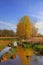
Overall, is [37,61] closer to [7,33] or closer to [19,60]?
[19,60]

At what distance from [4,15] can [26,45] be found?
882 mm

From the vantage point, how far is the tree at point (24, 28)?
424 centimetres

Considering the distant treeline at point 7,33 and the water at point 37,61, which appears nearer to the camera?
the water at point 37,61

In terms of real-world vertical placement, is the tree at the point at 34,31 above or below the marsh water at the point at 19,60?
above

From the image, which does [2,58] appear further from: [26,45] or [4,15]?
[4,15]

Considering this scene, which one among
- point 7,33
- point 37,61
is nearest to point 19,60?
point 37,61

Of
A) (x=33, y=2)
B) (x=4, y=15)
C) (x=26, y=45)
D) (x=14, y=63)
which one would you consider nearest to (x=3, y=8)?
(x=4, y=15)

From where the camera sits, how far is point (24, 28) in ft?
14.0

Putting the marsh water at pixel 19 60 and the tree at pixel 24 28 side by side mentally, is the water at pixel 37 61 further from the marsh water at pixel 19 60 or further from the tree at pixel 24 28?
the tree at pixel 24 28

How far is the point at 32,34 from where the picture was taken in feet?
13.9

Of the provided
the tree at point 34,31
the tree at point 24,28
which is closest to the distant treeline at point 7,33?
the tree at point 24,28

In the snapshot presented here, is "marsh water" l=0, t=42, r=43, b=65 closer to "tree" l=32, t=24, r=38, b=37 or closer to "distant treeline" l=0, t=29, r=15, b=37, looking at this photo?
"distant treeline" l=0, t=29, r=15, b=37

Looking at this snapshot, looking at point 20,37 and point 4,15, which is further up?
point 4,15

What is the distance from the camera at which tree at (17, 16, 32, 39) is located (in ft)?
13.9
